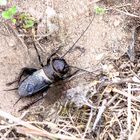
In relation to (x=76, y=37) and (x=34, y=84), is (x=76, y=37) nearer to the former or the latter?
(x=76, y=37)

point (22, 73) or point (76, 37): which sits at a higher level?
point (76, 37)

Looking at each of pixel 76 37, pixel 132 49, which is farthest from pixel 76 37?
pixel 132 49

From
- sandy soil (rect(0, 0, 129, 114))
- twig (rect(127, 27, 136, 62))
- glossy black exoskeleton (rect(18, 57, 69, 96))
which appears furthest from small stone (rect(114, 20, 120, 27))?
glossy black exoskeleton (rect(18, 57, 69, 96))

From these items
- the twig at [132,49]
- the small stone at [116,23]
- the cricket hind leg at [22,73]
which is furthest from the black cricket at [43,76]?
the twig at [132,49]

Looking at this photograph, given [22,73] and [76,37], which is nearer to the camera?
[22,73]

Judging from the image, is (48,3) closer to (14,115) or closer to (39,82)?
(39,82)

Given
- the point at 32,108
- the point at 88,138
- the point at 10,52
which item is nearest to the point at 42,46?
the point at 10,52

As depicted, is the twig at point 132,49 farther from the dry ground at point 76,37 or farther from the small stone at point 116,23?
the small stone at point 116,23

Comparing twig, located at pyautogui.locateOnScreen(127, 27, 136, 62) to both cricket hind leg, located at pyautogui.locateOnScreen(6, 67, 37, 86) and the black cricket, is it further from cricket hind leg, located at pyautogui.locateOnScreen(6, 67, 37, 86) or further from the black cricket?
cricket hind leg, located at pyautogui.locateOnScreen(6, 67, 37, 86)
